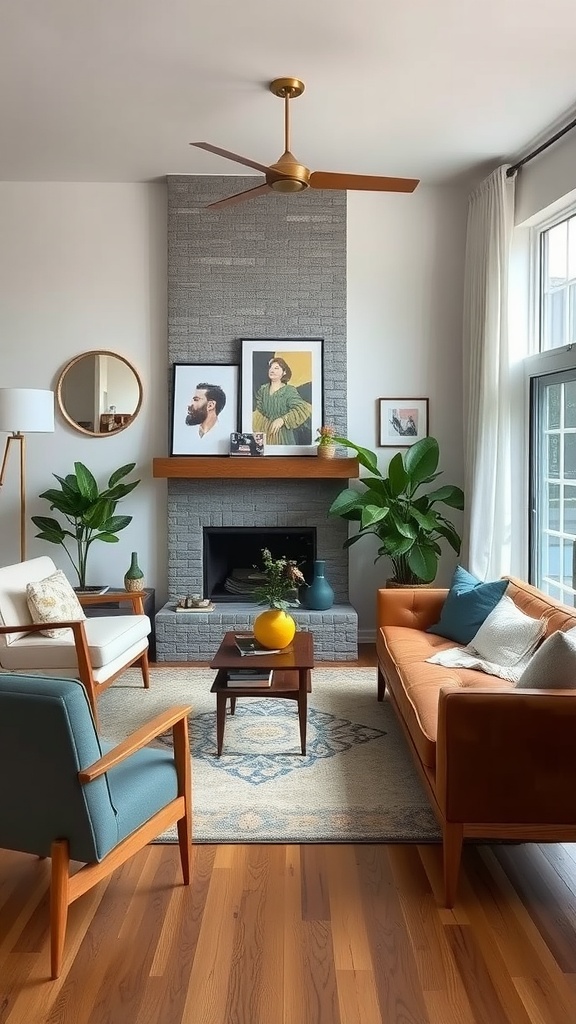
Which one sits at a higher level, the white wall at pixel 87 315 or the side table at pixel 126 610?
the white wall at pixel 87 315

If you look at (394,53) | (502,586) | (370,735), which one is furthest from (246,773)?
(394,53)

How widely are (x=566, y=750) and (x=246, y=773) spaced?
146 centimetres

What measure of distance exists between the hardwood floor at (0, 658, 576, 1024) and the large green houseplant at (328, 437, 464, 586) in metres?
2.49

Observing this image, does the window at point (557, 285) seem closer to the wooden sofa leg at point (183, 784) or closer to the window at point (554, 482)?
the window at point (554, 482)

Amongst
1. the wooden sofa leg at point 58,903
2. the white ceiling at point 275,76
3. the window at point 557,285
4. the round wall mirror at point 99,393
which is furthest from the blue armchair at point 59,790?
the round wall mirror at point 99,393

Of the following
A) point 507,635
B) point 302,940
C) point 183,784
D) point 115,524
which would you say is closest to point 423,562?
point 507,635

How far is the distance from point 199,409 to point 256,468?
23.9 inches

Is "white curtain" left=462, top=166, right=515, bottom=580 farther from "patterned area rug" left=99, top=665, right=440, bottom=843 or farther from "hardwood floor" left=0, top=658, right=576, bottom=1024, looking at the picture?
"hardwood floor" left=0, top=658, right=576, bottom=1024

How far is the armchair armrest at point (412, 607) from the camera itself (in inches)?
167

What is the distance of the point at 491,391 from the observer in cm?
506

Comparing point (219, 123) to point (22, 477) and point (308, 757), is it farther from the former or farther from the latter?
point (308, 757)

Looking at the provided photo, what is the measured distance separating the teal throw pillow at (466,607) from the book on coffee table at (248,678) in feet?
3.26

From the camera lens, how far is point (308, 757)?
11.3ft

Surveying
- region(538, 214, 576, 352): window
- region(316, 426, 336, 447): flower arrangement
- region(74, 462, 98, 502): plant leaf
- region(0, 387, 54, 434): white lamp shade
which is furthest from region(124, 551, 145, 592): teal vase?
region(538, 214, 576, 352): window
